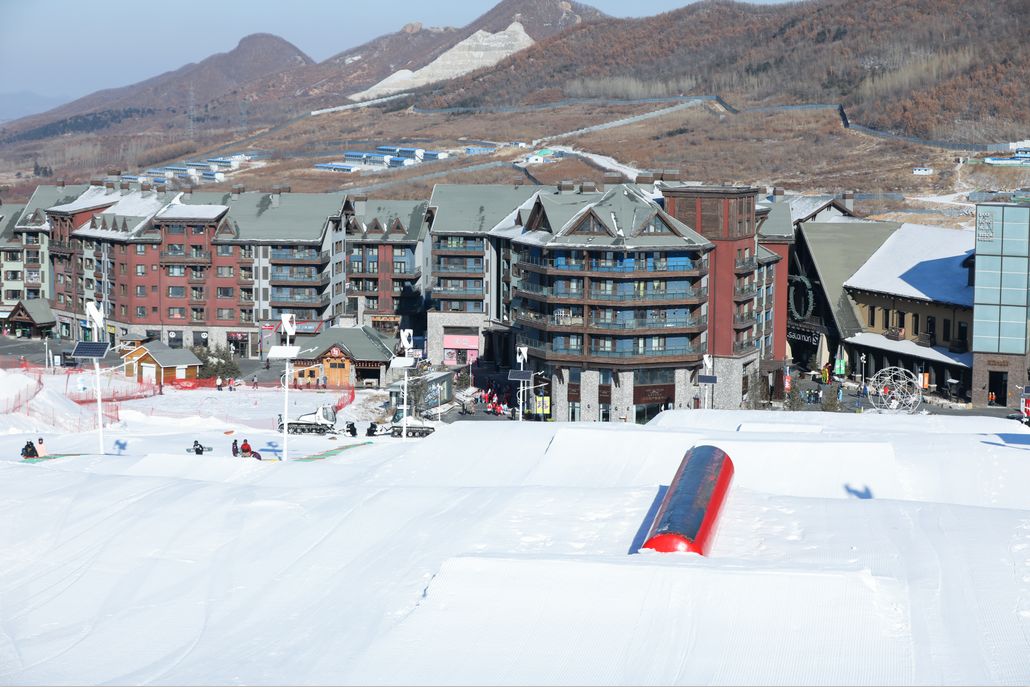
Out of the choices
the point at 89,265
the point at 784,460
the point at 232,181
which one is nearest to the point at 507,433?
the point at 784,460

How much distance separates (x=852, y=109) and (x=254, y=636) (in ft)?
504

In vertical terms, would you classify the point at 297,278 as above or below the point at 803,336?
above

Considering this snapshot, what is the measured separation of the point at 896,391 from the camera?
68750 millimetres

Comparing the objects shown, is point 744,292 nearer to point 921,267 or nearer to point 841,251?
point 921,267

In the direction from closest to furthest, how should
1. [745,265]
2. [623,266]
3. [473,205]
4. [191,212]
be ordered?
[623,266]
[745,265]
[473,205]
[191,212]

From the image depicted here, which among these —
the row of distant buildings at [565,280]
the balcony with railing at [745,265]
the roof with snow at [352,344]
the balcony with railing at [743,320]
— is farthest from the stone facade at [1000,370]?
the roof with snow at [352,344]

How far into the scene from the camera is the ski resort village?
30984 millimetres

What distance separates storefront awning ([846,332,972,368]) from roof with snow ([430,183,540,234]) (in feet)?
63.6

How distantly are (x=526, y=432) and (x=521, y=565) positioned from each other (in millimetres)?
20006

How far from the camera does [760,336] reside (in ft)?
249

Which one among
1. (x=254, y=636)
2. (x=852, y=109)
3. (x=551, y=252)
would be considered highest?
(x=852, y=109)

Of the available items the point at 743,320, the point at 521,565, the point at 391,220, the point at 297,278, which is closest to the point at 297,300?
the point at 297,278

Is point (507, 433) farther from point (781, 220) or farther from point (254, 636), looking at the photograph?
point (781, 220)

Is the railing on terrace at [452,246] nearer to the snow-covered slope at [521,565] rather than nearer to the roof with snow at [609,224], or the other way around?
the roof with snow at [609,224]
